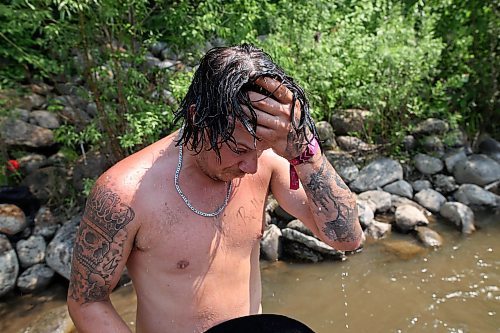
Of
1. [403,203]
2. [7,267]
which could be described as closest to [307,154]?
[7,267]

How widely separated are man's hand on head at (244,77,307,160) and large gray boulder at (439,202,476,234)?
3.74m

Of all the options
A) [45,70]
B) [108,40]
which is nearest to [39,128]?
[45,70]

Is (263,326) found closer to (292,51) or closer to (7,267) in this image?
(7,267)

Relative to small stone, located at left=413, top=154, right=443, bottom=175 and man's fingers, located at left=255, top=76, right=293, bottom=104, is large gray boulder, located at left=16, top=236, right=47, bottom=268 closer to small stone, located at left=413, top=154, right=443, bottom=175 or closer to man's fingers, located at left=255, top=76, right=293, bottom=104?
man's fingers, located at left=255, top=76, right=293, bottom=104

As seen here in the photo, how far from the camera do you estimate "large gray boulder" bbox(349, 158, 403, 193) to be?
521 centimetres

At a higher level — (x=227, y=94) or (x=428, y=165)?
(x=227, y=94)

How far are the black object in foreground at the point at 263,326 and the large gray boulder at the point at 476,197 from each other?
4.22 m

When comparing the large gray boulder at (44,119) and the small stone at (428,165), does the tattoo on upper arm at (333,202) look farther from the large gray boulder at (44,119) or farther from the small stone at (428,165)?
the large gray boulder at (44,119)

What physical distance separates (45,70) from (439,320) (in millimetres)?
3718

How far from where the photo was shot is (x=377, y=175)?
5.27 m

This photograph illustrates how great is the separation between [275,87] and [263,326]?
658 millimetres

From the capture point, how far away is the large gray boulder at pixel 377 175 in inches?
205

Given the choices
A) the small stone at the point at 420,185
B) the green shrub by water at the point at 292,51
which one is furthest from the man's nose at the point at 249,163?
the small stone at the point at 420,185

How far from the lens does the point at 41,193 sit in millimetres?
4801
